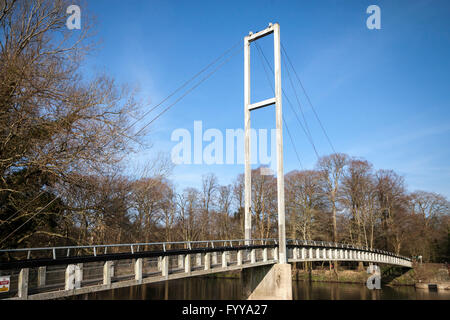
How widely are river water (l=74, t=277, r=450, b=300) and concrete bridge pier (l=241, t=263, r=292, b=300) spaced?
1483 centimetres

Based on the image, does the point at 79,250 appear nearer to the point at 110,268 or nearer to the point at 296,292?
the point at 110,268

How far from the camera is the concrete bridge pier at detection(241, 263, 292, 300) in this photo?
1670cm

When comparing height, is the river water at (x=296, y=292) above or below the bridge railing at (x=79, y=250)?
below

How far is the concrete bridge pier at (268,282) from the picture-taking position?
16703 millimetres

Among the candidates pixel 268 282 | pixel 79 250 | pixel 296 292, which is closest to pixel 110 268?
pixel 79 250

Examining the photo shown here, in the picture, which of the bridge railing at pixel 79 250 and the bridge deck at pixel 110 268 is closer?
the bridge deck at pixel 110 268

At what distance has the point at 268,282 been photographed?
679 inches

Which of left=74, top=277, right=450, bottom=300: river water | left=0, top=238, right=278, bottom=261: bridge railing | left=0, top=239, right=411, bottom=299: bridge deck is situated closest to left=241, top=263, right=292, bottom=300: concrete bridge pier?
left=0, top=239, right=411, bottom=299: bridge deck

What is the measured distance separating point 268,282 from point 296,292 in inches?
705

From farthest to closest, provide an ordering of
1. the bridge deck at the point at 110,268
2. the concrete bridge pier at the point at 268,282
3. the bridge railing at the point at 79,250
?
the concrete bridge pier at the point at 268,282 → the bridge railing at the point at 79,250 → the bridge deck at the point at 110,268

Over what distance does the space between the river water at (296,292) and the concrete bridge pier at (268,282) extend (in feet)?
48.7

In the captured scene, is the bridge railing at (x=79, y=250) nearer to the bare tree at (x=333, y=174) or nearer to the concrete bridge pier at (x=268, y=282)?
the concrete bridge pier at (x=268, y=282)

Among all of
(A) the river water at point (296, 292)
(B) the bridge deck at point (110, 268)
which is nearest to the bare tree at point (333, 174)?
(A) the river water at point (296, 292)
